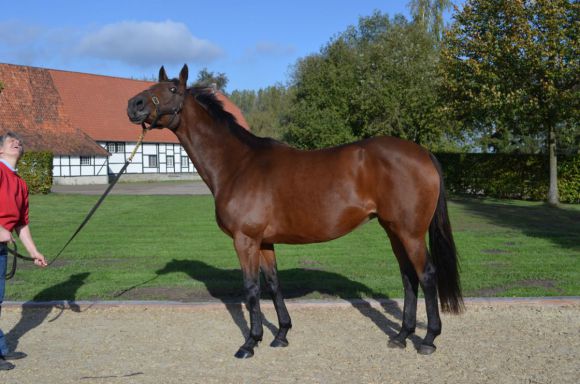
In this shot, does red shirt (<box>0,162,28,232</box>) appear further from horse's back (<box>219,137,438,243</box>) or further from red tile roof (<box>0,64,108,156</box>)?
red tile roof (<box>0,64,108,156</box>)

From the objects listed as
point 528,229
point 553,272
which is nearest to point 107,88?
point 528,229

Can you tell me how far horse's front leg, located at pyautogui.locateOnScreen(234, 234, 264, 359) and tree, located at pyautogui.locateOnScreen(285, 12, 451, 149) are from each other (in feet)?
64.1

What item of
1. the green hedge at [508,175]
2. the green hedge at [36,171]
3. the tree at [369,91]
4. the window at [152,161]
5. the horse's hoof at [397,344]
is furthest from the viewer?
the window at [152,161]

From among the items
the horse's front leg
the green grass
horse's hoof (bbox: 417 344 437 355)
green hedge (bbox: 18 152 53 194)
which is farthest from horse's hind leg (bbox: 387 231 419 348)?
green hedge (bbox: 18 152 53 194)

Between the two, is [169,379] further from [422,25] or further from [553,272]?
[422,25]

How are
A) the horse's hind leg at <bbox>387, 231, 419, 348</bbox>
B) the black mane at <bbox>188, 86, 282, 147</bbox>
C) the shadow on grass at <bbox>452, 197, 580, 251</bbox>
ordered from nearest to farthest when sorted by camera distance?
the horse's hind leg at <bbox>387, 231, 419, 348</bbox>
the black mane at <bbox>188, 86, 282, 147</bbox>
the shadow on grass at <bbox>452, 197, 580, 251</bbox>

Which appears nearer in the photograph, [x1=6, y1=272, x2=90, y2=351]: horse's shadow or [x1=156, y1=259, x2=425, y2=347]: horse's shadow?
[x1=6, y1=272, x2=90, y2=351]: horse's shadow

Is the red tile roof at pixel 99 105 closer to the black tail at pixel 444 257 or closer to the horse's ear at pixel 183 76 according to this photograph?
the horse's ear at pixel 183 76

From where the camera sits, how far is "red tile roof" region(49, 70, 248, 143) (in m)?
43.8

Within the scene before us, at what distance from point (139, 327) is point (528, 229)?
10996mm

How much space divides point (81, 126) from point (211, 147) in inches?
1597

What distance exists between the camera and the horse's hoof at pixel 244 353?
17.4ft

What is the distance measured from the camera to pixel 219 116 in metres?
5.94

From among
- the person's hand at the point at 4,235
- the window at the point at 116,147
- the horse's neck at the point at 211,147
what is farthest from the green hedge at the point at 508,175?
the window at the point at 116,147
